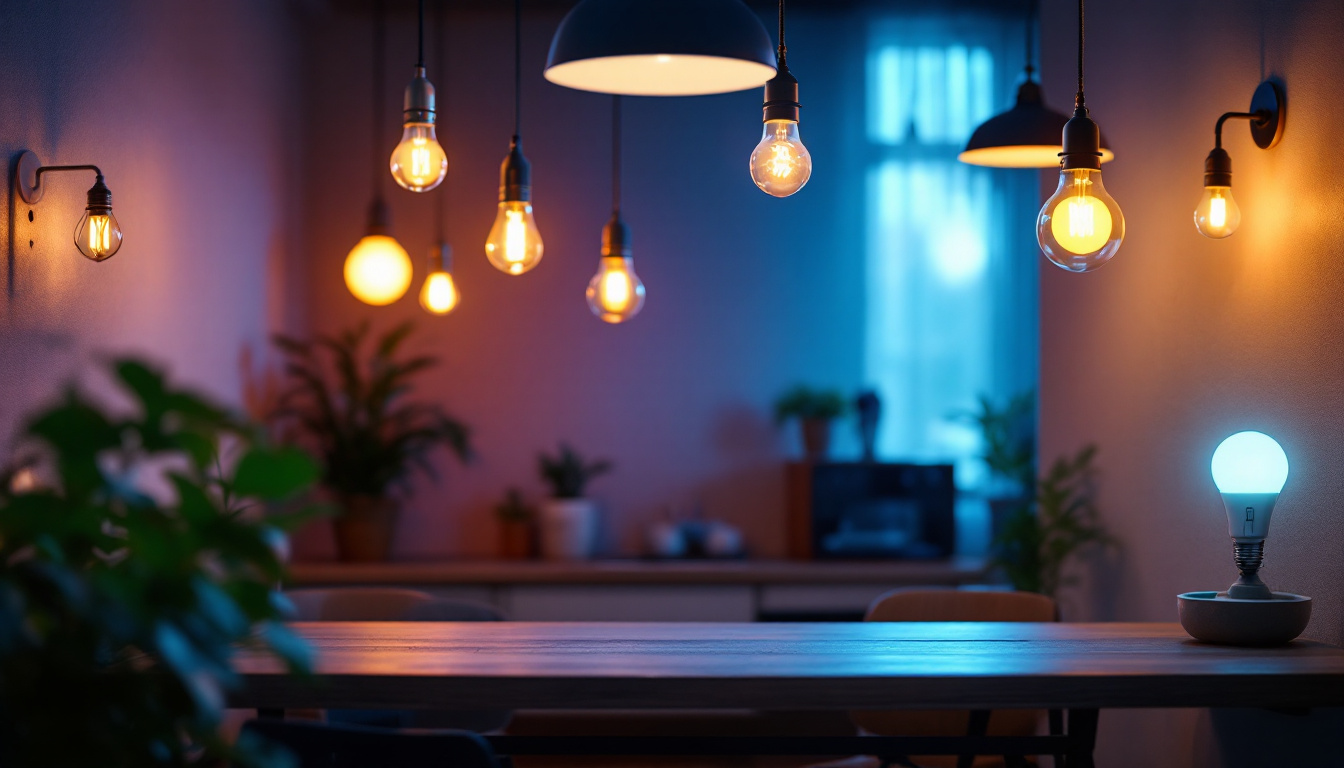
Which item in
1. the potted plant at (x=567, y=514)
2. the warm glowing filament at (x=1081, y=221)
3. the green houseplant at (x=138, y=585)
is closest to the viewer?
the green houseplant at (x=138, y=585)

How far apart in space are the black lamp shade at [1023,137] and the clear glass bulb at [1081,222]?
720mm

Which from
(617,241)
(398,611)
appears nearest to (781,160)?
(617,241)

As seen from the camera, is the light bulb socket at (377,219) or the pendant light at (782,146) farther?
the light bulb socket at (377,219)

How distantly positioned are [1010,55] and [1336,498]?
353cm

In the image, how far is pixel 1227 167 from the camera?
2.65m

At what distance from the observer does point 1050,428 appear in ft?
13.6

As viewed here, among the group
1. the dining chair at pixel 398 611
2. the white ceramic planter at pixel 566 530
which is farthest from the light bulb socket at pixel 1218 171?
the white ceramic planter at pixel 566 530

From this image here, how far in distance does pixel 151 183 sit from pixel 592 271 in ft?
6.92

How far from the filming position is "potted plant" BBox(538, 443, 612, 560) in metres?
5.09

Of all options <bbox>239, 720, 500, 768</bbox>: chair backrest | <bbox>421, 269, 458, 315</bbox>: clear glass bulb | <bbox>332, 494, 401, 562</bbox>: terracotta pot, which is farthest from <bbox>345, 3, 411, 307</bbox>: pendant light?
<bbox>239, 720, 500, 768</bbox>: chair backrest

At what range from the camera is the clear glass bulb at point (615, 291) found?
125 inches

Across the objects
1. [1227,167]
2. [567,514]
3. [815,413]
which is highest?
[1227,167]

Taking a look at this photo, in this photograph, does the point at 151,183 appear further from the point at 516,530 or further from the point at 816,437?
the point at 816,437

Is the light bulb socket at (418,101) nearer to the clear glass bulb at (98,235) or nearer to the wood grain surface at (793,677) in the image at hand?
the clear glass bulb at (98,235)
